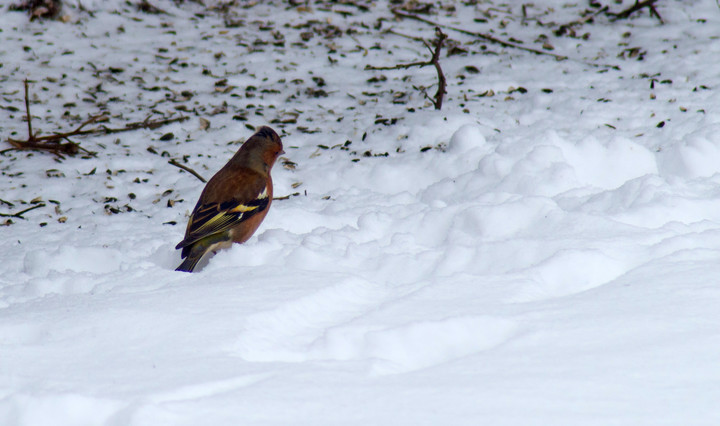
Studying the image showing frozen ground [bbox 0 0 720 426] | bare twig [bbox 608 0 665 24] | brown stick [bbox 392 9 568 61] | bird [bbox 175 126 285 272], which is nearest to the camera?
frozen ground [bbox 0 0 720 426]

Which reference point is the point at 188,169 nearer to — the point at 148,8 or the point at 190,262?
the point at 190,262

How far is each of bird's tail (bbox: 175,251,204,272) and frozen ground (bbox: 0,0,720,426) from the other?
13 cm

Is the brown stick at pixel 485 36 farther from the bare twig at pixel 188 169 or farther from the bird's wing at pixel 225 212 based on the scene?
the bird's wing at pixel 225 212

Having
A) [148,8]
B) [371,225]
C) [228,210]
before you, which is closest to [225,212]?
[228,210]

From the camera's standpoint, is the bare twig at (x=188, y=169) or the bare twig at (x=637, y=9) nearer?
the bare twig at (x=188, y=169)

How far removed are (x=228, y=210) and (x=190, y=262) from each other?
1.19 feet

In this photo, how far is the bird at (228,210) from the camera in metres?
3.75

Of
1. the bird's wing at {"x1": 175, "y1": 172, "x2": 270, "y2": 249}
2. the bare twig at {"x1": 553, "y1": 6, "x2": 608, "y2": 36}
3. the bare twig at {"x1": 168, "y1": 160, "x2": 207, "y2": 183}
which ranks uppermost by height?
the bare twig at {"x1": 553, "y1": 6, "x2": 608, "y2": 36}

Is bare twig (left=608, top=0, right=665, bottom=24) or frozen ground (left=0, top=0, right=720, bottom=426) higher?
bare twig (left=608, top=0, right=665, bottom=24)

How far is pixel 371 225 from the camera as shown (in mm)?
3891

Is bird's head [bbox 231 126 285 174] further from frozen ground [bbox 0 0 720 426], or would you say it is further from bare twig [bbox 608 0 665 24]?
bare twig [bbox 608 0 665 24]

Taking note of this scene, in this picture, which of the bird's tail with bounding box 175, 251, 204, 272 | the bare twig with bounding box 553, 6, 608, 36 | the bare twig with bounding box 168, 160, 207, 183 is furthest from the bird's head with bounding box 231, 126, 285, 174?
the bare twig with bounding box 553, 6, 608, 36

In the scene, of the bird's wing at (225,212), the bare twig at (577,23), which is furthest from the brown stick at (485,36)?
the bird's wing at (225,212)

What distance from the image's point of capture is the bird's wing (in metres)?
3.78
